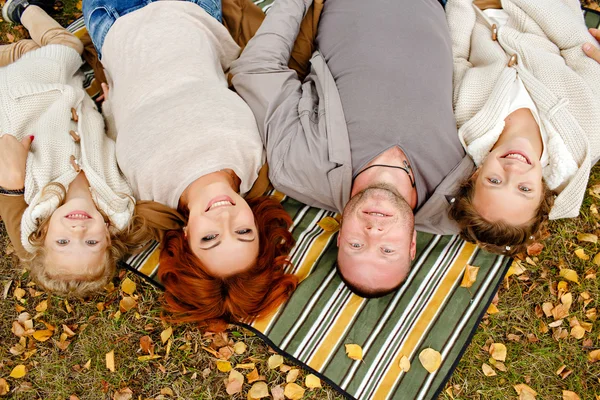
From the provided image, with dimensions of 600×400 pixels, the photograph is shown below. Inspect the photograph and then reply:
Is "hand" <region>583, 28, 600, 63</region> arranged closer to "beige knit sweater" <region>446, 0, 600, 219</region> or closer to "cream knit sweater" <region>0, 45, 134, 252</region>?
"beige knit sweater" <region>446, 0, 600, 219</region>

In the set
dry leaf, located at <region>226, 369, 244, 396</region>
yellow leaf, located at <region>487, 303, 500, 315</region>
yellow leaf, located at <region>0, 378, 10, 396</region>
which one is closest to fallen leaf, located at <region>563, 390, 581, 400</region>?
yellow leaf, located at <region>487, 303, 500, 315</region>

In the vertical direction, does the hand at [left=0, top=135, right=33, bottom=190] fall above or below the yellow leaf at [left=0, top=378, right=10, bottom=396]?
above

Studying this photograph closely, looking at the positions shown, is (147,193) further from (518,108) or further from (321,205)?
(518,108)

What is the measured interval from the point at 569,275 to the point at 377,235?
2070 mm

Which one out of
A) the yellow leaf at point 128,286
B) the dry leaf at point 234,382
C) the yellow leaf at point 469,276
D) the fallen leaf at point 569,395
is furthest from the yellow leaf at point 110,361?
the fallen leaf at point 569,395

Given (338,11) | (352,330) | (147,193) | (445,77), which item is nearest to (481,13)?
(445,77)

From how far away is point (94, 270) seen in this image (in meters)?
3.53

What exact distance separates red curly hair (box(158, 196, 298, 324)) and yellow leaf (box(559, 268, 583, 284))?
2353 millimetres

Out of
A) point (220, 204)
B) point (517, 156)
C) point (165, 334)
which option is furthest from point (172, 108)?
point (517, 156)

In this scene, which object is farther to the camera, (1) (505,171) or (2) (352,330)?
(2) (352,330)

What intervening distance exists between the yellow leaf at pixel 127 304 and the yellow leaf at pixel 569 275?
12.3 feet

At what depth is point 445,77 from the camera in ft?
12.8

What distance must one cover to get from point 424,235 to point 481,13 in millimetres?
2114

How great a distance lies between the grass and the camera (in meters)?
3.83
